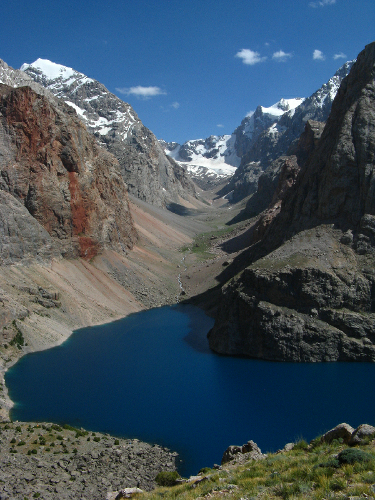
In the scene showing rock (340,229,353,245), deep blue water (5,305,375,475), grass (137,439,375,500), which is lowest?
deep blue water (5,305,375,475)

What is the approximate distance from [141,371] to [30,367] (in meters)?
11.7

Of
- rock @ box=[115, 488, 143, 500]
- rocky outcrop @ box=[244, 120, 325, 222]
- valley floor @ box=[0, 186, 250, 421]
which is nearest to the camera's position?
rock @ box=[115, 488, 143, 500]

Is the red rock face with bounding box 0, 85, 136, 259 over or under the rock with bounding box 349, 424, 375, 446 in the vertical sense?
over

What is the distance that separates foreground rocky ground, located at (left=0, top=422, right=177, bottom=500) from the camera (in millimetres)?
22672

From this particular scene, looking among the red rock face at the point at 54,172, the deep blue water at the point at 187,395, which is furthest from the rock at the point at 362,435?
the red rock face at the point at 54,172

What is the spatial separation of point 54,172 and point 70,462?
5879 centimetres

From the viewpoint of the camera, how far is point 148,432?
107ft

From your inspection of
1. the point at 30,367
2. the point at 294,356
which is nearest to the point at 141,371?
the point at 30,367

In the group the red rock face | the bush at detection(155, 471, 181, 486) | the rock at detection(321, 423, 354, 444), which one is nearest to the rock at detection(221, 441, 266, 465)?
the bush at detection(155, 471, 181, 486)

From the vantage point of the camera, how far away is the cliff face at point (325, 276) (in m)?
47.5

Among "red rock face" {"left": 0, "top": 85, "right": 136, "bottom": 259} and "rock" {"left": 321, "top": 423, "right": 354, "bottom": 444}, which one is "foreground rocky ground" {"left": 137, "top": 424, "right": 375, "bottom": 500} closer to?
"rock" {"left": 321, "top": 423, "right": 354, "bottom": 444}

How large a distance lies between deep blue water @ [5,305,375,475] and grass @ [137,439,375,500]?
11.6 m

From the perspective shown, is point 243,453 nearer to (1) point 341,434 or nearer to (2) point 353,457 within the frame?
(1) point 341,434

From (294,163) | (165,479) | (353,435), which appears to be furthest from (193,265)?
(353,435)
